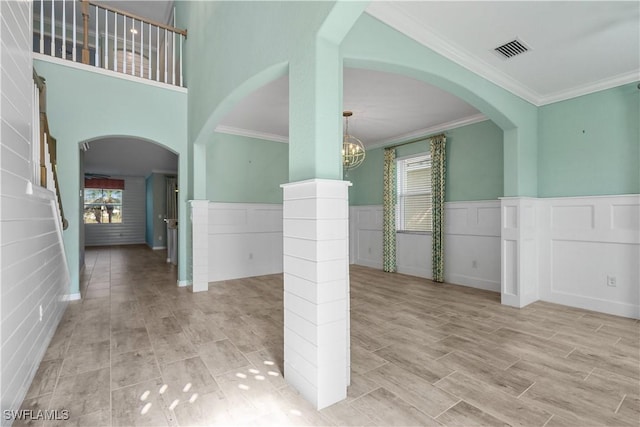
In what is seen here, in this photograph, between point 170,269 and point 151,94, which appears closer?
point 151,94

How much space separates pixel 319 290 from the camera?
5.56 feet

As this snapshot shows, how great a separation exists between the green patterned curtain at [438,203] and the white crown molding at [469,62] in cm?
145

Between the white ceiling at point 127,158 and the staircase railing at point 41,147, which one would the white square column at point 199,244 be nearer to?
the staircase railing at point 41,147

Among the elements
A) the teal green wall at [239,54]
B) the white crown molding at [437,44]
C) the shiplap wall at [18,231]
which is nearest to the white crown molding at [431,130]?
the white crown molding at [437,44]

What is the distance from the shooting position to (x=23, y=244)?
189 cm

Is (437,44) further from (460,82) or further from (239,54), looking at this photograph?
(239,54)

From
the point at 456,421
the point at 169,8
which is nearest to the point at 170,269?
the point at 169,8

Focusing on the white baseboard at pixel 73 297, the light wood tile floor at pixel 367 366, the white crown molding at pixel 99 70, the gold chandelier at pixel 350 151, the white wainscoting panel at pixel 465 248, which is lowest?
the light wood tile floor at pixel 367 366

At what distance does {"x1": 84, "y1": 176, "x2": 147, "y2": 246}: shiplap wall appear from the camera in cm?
1089

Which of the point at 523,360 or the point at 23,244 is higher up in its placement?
the point at 23,244

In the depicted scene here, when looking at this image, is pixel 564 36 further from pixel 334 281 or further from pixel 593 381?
pixel 334 281

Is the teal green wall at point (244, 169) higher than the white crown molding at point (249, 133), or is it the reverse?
the white crown molding at point (249, 133)

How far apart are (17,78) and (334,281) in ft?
7.56

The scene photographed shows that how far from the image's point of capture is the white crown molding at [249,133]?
16.9 feet
